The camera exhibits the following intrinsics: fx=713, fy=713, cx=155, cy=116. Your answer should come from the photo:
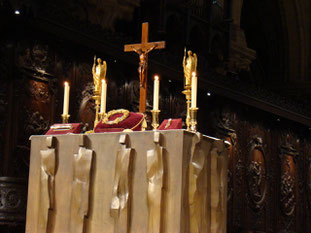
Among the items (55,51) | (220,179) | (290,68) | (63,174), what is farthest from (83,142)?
(290,68)

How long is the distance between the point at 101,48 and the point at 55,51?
0.73 meters

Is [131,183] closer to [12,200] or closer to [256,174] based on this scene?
[12,200]

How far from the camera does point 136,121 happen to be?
18.8ft

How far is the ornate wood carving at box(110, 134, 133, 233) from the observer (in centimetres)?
522

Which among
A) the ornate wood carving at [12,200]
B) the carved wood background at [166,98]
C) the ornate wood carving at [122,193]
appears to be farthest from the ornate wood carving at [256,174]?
the ornate wood carving at [122,193]

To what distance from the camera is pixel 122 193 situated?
5.27 metres

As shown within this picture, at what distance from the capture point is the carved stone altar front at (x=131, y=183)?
16.8 ft

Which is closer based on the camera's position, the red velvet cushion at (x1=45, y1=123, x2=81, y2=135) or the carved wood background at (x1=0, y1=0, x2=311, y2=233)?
the red velvet cushion at (x1=45, y1=123, x2=81, y2=135)

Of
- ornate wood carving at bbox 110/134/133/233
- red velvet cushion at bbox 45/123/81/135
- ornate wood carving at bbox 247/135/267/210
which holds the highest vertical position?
ornate wood carving at bbox 247/135/267/210

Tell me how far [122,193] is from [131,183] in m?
0.10

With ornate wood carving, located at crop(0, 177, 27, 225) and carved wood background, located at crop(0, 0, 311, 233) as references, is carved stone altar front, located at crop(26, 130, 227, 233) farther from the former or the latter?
carved wood background, located at crop(0, 0, 311, 233)

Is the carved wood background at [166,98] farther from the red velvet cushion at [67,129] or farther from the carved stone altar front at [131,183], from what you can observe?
the carved stone altar front at [131,183]

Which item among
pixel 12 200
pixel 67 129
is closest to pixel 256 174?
pixel 12 200

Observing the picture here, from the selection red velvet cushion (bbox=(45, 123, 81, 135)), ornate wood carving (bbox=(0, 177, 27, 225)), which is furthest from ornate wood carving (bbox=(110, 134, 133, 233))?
ornate wood carving (bbox=(0, 177, 27, 225))
